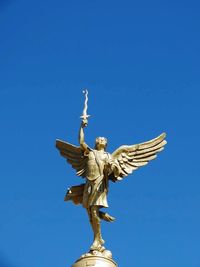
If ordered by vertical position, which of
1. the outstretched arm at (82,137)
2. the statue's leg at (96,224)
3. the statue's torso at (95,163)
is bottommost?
the statue's leg at (96,224)

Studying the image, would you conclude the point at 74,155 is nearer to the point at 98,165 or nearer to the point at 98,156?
the point at 98,156

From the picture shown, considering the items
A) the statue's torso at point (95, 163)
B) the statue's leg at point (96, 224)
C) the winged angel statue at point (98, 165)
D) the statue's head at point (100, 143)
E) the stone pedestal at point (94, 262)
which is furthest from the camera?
the statue's head at point (100, 143)

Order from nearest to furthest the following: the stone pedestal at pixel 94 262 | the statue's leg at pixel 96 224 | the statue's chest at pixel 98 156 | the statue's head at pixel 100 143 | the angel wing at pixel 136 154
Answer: the stone pedestal at pixel 94 262
the statue's leg at pixel 96 224
the statue's chest at pixel 98 156
the angel wing at pixel 136 154
the statue's head at pixel 100 143

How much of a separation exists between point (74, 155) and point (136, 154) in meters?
1.93

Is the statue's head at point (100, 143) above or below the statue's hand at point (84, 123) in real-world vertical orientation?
below

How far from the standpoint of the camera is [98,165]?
2348cm

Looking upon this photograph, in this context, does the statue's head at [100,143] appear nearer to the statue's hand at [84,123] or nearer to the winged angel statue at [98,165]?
the winged angel statue at [98,165]

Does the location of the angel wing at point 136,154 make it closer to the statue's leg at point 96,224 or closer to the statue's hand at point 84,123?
the statue's hand at point 84,123

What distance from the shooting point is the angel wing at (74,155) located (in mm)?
24203

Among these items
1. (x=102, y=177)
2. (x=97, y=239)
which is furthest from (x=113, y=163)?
(x=97, y=239)

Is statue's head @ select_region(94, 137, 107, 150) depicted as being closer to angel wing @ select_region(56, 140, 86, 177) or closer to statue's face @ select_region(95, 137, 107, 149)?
statue's face @ select_region(95, 137, 107, 149)

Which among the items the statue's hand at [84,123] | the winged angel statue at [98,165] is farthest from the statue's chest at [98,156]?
the statue's hand at [84,123]

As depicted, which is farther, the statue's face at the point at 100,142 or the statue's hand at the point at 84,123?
the statue's face at the point at 100,142

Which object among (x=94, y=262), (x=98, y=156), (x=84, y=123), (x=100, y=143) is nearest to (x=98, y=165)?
(x=98, y=156)
